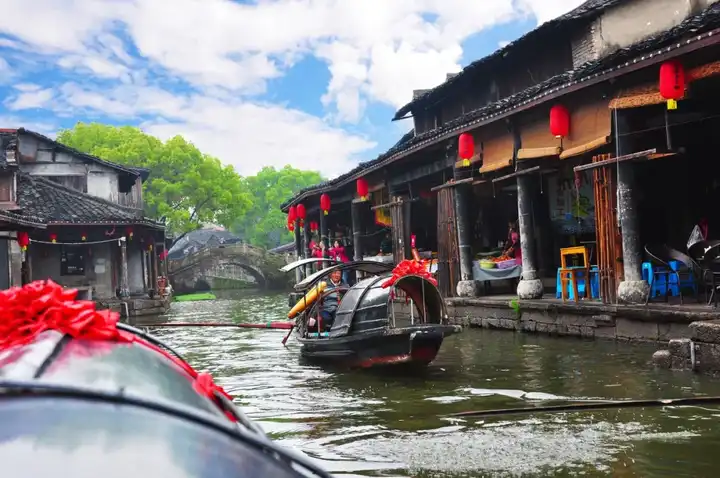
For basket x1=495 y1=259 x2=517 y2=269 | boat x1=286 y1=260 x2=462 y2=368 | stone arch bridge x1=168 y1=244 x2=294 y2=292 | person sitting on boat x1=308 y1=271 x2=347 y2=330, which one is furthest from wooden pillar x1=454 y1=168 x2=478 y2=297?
stone arch bridge x1=168 y1=244 x2=294 y2=292

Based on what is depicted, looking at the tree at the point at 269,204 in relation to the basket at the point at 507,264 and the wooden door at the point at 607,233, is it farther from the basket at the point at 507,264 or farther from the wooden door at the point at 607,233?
the wooden door at the point at 607,233

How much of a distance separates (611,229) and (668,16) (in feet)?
18.3

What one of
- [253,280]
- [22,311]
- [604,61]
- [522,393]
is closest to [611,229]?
[604,61]

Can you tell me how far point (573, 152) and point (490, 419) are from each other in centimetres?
589

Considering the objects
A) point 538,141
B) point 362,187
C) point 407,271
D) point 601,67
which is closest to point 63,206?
point 362,187

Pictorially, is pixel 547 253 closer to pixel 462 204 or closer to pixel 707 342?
pixel 462 204

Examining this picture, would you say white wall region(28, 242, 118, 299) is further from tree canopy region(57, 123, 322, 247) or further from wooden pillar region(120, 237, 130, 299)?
tree canopy region(57, 123, 322, 247)

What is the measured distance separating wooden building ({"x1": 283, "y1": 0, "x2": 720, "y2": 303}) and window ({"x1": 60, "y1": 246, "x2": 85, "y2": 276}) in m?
10.7

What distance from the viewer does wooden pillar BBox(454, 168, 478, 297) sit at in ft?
47.8

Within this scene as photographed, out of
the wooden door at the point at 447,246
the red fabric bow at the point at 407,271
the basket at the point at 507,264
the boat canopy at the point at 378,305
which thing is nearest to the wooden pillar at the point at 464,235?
the wooden door at the point at 447,246

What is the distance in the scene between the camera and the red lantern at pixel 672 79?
8742 mm

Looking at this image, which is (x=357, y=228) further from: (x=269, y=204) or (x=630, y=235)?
(x=269, y=204)


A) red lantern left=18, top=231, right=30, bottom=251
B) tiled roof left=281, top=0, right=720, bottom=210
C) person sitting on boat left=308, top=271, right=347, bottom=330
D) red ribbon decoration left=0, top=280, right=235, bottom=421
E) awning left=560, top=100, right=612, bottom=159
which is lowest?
person sitting on boat left=308, top=271, right=347, bottom=330

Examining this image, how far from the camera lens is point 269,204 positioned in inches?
3034
